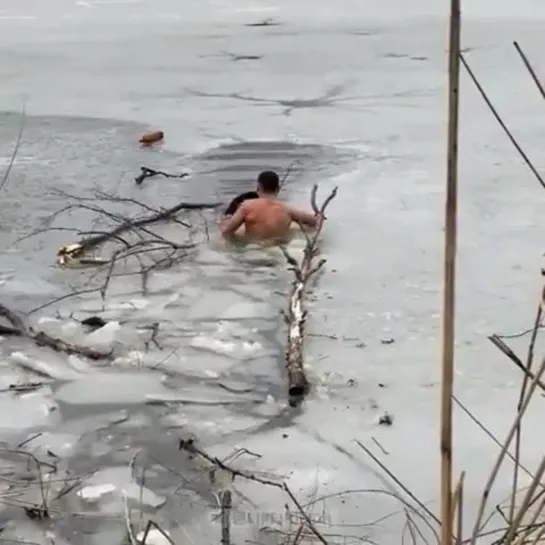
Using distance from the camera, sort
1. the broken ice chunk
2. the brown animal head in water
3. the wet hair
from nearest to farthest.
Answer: the broken ice chunk
the wet hair
the brown animal head in water

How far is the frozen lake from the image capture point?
318 cm

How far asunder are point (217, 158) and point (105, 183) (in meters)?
0.77

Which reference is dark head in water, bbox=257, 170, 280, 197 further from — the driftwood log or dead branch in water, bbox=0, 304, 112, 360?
dead branch in water, bbox=0, 304, 112, 360

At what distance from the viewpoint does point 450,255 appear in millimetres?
1133

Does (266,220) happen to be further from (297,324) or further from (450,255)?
(450,255)

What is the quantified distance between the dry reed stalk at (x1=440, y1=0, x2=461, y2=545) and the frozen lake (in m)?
1.67

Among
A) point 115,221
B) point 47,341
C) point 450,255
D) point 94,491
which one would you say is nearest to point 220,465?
point 94,491

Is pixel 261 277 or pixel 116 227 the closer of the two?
pixel 261 277

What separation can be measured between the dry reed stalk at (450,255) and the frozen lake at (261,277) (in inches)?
65.7

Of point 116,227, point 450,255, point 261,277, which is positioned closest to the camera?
point 450,255

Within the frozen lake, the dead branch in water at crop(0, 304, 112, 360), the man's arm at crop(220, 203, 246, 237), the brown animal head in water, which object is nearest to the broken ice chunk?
the frozen lake

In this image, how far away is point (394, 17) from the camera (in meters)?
10.3

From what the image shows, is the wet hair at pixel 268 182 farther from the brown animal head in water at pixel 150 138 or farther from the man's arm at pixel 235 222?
the brown animal head in water at pixel 150 138

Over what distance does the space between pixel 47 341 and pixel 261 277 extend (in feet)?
3.64
